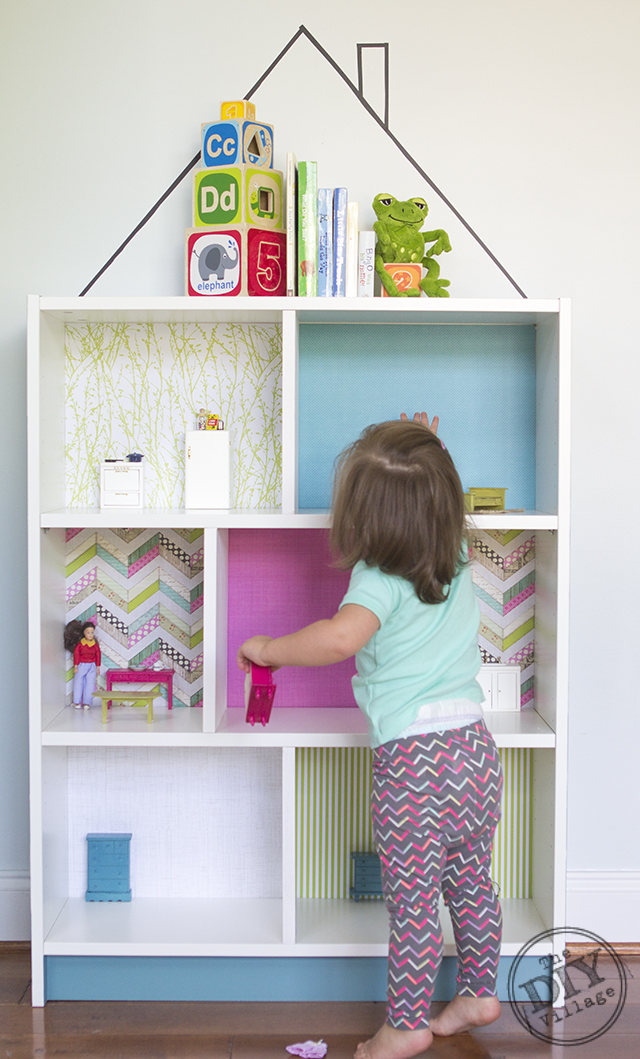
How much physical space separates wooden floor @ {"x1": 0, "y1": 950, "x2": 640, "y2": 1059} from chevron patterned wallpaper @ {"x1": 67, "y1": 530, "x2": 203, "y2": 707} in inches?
23.5

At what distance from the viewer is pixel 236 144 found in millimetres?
1684

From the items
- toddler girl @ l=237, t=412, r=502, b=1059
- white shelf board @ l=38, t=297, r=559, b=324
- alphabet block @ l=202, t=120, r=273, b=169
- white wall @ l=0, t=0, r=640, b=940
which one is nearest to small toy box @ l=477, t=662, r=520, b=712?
toddler girl @ l=237, t=412, r=502, b=1059

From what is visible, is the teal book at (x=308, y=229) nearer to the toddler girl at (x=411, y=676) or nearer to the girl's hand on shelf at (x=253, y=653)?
the toddler girl at (x=411, y=676)

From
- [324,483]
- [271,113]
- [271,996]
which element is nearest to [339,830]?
[271,996]

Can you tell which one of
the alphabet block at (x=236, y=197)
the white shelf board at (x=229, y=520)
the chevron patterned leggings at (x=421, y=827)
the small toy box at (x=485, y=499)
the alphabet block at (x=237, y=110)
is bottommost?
the chevron patterned leggings at (x=421, y=827)

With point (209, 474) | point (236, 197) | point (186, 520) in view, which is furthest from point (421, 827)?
point (236, 197)

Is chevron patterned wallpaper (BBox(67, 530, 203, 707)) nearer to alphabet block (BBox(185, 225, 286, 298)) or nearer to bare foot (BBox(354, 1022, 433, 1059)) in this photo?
alphabet block (BBox(185, 225, 286, 298))

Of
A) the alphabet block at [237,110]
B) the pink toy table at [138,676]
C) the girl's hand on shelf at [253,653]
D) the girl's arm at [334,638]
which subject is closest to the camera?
the girl's arm at [334,638]

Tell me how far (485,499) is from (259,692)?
56 cm

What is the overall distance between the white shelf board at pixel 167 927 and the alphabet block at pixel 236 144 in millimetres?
1504

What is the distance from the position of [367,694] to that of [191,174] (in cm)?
116

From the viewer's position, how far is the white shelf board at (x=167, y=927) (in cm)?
165

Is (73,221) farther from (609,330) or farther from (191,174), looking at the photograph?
(609,330)

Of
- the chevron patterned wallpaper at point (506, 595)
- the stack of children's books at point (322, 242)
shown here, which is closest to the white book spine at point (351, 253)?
the stack of children's books at point (322, 242)
